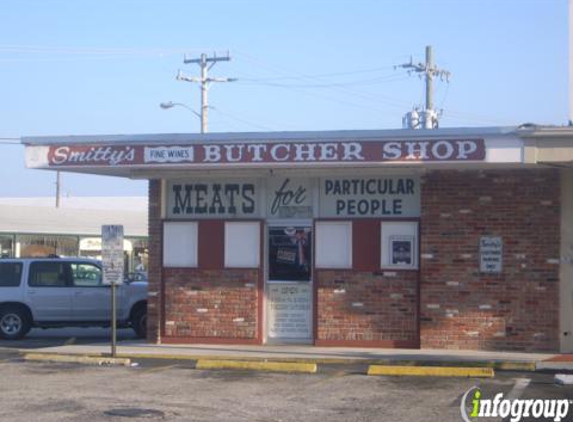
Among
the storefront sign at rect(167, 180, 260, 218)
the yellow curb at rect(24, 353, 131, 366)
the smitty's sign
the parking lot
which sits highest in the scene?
the smitty's sign

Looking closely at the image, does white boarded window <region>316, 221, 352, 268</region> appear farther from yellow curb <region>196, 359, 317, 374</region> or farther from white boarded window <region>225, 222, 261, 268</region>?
yellow curb <region>196, 359, 317, 374</region>

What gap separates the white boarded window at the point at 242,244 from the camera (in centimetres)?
2011

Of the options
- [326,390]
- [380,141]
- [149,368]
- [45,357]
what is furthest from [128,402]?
[380,141]

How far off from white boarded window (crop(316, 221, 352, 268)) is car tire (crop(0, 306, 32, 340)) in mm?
7461

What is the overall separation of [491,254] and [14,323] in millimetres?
10839

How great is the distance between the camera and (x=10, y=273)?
76.6 feet

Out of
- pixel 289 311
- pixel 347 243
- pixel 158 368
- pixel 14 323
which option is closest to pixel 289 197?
pixel 347 243

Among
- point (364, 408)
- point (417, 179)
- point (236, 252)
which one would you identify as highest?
point (417, 179)

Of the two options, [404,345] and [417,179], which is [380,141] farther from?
[404,345]

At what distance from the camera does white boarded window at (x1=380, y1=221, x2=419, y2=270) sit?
1941 centimetres

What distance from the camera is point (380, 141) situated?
1798 cm

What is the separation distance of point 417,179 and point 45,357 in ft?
24.4

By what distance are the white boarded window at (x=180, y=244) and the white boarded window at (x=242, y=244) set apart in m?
0.69

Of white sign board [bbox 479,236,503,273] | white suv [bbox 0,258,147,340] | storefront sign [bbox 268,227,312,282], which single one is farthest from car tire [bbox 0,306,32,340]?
white sign board [bbox 479,236,503,273]
